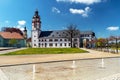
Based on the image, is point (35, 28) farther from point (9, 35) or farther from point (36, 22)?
point (9, 35)

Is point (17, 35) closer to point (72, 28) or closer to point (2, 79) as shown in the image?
point (72, 28)

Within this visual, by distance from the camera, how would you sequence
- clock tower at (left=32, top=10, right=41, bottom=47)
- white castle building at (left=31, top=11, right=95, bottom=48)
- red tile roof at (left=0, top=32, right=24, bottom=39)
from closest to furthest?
red tile roof at (left=0, top=32, right=24, bottom=39), white castle building at (left=31, top=11, right=95, bottom=48), clock tower at (left=32, top=10, right=41, bottom=47)

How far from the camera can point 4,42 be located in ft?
298

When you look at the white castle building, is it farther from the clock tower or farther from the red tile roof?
the red tile roof

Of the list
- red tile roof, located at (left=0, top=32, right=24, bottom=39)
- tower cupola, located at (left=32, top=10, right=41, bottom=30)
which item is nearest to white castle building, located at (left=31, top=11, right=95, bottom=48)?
tower cupola, located at (left=32, top=10, right=41, bottom=30)

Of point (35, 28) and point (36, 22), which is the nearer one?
point (36, 22)

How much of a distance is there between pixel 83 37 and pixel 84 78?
9691cm

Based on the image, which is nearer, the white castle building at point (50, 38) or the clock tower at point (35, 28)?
the white castle building at point (50, 38)

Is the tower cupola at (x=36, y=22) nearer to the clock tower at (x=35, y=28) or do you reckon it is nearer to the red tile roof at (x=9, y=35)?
the clock tower at (x=35, y=28)

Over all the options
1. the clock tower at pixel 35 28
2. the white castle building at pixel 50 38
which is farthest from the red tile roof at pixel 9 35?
the white castle building at pixel 50 38

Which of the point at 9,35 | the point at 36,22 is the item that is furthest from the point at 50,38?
the point at 9,35

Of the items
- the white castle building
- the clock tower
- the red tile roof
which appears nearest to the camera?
the red tile roof

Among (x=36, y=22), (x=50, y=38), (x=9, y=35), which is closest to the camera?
(x=9, y=35)

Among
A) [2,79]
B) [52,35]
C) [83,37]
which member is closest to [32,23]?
[52,35]
